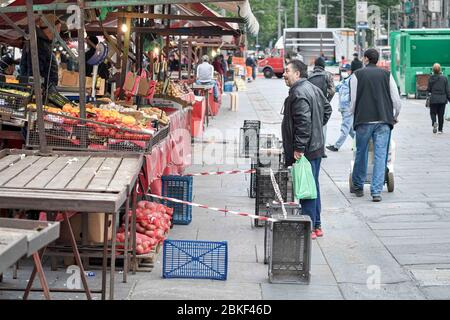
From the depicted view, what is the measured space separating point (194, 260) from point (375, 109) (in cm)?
484

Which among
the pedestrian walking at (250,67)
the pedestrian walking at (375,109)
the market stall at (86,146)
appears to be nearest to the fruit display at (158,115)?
the market stall at (86,146)

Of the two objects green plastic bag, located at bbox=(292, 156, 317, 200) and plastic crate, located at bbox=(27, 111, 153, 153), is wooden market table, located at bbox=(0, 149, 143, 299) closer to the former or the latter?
plastic crate, located at bbox=(27, 111, 153, 153)

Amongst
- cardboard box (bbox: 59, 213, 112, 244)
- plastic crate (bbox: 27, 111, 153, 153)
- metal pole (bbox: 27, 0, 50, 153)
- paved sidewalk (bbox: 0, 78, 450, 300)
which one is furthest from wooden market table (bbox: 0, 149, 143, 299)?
paved sidewalk (bbox: 0, 78, 450, 300)

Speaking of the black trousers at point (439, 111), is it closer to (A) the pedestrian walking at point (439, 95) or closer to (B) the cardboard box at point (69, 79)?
(A) the pedestrian walking at point (439, 95)

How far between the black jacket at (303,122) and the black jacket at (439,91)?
42.9ft

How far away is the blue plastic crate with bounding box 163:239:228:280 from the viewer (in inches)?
322

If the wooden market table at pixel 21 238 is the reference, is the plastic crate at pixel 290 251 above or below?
below

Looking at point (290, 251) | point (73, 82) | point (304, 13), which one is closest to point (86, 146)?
point (290, 251)

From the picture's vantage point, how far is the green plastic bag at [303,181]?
9477 mm

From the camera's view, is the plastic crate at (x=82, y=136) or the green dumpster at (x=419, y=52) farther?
the green dumpster at (x=419, y=52)

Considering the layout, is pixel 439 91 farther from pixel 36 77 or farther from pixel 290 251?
pixel 36 77

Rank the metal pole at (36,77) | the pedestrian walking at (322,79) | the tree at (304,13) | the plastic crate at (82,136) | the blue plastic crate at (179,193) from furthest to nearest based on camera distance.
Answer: the tree at (304,13) → the pedestrian walking at (322,79) → the blue plastic crate at (179,193) → the plastic crate at (82,136) → the metal pole at (36,77)

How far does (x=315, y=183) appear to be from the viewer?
9.89 metres
